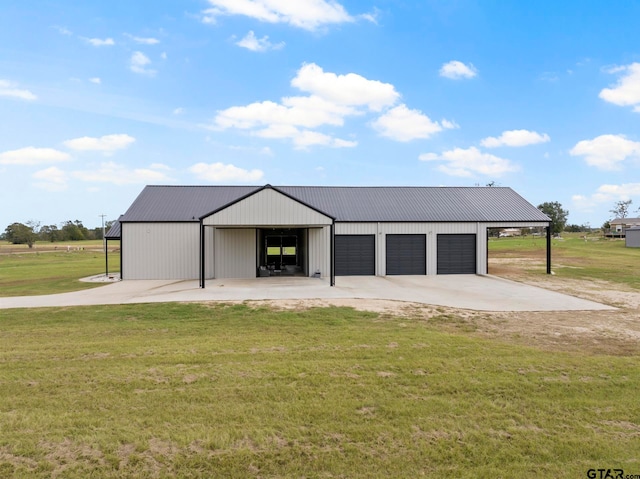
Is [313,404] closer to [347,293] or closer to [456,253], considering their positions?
[347,293]

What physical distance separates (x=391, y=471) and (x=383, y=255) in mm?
16822

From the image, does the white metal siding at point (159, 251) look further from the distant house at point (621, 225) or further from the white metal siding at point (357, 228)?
the distant house at point (621, 225)

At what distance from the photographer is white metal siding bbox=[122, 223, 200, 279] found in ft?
60.7

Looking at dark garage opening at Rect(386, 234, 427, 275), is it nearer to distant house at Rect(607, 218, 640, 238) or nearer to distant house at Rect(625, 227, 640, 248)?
distant house at Rect(625, 227, 640, 248)

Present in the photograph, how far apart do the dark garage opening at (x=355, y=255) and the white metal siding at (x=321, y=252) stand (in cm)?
69

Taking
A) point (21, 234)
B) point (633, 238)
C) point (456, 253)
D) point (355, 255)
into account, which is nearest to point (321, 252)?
point (355, 255)

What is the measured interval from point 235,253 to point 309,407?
50.0ft

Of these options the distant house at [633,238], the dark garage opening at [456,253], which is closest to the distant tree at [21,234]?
the dark garage opening at [456,253]

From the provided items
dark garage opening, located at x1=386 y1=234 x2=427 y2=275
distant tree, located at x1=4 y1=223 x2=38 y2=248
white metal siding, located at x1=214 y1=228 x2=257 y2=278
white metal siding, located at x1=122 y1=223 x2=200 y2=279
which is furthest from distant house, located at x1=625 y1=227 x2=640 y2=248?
distant tree, located at x1=4 y1=223 x2=38 y2=248

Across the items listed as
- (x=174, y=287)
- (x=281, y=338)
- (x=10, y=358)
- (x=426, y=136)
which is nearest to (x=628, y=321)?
(x=281, y=338)

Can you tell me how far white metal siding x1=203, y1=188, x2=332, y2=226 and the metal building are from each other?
0.04 meters

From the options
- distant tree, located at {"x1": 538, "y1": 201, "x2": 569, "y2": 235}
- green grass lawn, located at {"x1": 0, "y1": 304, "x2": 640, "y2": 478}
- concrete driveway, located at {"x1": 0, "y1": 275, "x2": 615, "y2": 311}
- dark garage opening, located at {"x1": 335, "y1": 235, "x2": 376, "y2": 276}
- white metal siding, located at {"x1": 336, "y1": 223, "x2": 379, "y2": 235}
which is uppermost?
distant tree, located at {"x1": 538, "y1": 201, "x2": 569, "y2": 235}

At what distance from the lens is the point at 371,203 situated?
2148 centimetres

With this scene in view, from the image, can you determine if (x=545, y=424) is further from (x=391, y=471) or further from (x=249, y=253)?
(x=249, y=253)
